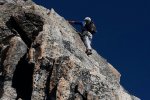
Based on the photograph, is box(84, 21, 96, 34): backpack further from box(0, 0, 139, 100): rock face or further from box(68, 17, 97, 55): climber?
box(0, 0, 139, 100): rock face

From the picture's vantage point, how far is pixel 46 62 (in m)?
31.8

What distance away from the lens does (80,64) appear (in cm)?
3231

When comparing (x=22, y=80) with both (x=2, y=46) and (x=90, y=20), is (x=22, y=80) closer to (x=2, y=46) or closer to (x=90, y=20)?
(x=2, y=46)

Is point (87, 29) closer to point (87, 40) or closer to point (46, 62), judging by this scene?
point (87, 40)

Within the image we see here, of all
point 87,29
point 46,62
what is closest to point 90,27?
point 87,29

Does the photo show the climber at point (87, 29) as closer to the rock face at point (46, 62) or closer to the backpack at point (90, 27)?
the backpack at point (90, 27)

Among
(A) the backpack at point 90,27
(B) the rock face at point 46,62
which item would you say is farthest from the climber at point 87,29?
(B) the rock face at point 46,62

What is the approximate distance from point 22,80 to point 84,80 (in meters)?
5.75

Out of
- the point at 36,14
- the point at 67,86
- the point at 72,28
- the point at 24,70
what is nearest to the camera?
the point at 67,86

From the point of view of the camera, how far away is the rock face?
30.7 meters

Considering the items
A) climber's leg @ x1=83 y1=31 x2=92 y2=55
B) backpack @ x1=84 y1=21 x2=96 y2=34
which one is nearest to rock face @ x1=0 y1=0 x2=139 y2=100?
climber's leg @ x1=83 y1=31 x2=92 y2=55

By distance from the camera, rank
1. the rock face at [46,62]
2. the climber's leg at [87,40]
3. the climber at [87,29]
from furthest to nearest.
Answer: the climber at [87,29] → the climber's leg at [87,40] → the rock face at [46,62]

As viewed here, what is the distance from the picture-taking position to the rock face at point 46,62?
30672mm

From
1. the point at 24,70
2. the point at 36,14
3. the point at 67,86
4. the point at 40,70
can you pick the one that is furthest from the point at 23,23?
the point at 67,86
